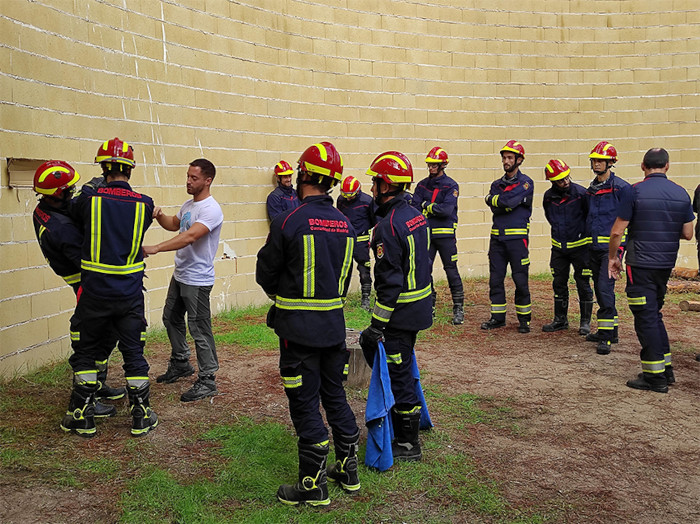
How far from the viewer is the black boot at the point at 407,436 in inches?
187

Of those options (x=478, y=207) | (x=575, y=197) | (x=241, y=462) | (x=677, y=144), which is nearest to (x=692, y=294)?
(x=677, y=144)

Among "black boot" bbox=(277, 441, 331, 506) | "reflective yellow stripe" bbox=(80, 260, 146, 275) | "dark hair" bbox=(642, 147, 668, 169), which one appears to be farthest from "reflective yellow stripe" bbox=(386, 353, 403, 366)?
"dark hair" bbox=(642, 147, 668, 169)

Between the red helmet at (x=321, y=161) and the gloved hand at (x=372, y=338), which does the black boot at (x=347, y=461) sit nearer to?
the gloved hand at (x=372, y=338)

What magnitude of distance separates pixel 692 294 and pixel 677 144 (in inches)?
123

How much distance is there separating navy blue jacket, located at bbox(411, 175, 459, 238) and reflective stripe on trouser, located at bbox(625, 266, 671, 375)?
138 inches

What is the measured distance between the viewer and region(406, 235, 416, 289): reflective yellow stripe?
463 cm

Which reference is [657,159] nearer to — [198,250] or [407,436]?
[407,436]

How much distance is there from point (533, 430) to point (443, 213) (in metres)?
4.65

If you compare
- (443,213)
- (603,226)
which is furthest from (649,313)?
(443,213)

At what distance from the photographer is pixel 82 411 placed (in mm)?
5113

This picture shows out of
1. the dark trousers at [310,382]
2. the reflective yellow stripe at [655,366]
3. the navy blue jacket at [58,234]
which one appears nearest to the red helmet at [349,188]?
the reflective yellow stripe at [655,366]

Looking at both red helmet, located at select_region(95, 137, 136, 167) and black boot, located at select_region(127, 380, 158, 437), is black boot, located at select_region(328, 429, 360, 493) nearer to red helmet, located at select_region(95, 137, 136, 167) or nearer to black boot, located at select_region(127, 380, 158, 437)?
black boot, located at select_region(127, 380, 158, 437)

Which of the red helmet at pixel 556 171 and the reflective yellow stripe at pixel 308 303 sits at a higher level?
the red helmet at pixel 556 171

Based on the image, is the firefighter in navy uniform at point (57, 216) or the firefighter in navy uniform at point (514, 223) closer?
the firefighter in navy uniform at point (57, 216)
